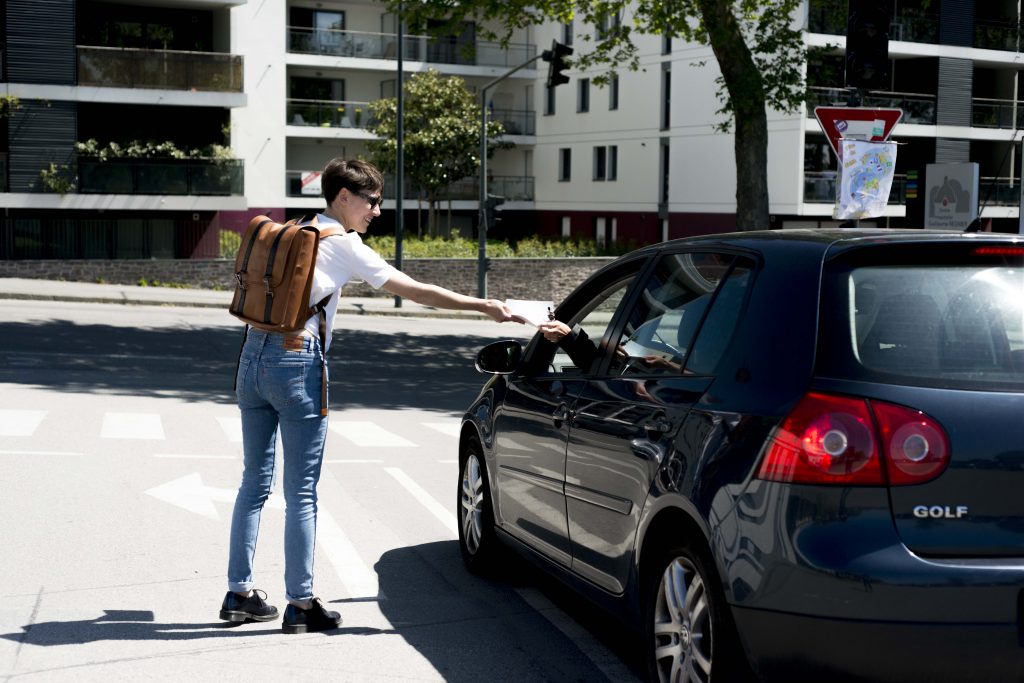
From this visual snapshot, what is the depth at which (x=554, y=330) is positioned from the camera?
19.0 feet

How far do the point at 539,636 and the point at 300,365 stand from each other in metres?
1.50

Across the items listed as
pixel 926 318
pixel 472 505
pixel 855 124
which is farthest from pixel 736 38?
pixel 926 318

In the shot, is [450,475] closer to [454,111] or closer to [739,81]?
[739,81]

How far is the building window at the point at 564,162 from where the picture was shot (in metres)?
57.4

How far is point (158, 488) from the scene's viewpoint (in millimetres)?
9203

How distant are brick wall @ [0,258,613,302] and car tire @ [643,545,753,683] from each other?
30464 millimetres

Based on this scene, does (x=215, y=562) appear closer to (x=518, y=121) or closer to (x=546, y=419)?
(x=546, y=419)

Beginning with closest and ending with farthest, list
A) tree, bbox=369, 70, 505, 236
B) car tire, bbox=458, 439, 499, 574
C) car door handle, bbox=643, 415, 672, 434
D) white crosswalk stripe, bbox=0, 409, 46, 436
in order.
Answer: car door handle, bbox=643, 415, 672, 434
car tire, bbox=458, 439, 499, 574
white crosswalk stripe, bbox=0, 409, 46, 436
tree, bbox=369, 70, 505, 236

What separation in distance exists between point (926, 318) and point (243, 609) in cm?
317

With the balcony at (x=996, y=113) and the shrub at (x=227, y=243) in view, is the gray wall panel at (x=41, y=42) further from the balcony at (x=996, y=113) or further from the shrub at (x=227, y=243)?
the balcony at (x=996, y=113)

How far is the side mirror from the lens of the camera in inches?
249

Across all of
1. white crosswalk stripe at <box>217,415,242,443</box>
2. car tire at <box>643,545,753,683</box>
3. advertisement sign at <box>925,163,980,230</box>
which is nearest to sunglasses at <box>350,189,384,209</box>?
car tire at <box>643,545,753,683</box>

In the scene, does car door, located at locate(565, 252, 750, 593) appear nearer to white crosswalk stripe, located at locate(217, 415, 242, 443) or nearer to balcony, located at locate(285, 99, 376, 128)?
white crosswalk stripe, located at locate(217, 415, 242, 443)

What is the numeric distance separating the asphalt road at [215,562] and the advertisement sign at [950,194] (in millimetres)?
7369
